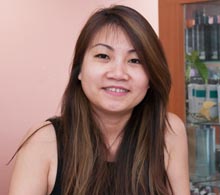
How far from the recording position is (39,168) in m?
1.23

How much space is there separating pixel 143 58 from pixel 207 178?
146 cm

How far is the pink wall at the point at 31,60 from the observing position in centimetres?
267

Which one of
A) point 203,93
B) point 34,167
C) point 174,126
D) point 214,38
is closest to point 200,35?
point 214,38

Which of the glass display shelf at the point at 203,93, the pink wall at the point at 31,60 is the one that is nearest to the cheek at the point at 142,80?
the glass display shelf at the point at 203,93

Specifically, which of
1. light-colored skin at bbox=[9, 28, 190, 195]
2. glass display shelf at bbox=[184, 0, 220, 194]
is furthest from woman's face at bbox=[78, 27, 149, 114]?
glass display shelf at bbox=[184, 0, 220, 194]

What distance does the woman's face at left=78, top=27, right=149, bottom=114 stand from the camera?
1.15 m

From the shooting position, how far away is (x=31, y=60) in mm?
2777

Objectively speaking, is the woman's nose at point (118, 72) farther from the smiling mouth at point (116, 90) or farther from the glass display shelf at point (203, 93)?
the glass display shelf at point (203, 93)

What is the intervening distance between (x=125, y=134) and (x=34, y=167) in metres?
0.32

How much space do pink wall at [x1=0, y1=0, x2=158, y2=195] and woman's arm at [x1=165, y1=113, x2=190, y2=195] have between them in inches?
59.4

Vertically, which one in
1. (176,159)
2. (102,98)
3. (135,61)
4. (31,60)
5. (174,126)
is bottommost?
(176,159)

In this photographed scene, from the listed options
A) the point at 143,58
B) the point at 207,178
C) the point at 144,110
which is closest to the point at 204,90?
the point at 207,178

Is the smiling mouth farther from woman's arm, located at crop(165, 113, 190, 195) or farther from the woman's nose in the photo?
woman's arm, located at crop(165, 113, 190, 195)

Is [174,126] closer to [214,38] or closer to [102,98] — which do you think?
[102,98]
